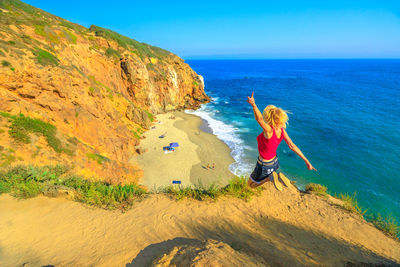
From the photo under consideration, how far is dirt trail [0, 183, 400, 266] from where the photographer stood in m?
4.37

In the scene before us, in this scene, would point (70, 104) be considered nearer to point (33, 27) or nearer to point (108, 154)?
point (108, 154)

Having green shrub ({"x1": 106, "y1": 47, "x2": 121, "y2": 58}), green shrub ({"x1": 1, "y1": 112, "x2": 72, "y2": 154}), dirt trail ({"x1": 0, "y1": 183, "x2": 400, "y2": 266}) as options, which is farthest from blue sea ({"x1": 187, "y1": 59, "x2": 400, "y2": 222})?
green shrub ({"x1": 106, "y1": 47, "x2": 121, "y2": 58})

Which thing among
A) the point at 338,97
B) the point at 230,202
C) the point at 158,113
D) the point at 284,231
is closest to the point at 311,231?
the point at 284,231

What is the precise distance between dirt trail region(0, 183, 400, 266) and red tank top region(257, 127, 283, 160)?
2.24 meters

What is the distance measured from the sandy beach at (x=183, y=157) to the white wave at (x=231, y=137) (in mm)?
854

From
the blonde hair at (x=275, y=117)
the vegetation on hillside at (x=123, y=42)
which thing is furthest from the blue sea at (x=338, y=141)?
the vegetation on hillside at (x=123, y=42)

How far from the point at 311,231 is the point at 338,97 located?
60.4 meters

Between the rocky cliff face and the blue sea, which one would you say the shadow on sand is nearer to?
the blue sea

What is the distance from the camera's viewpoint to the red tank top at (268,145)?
4087 mm

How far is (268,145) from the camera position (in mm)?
4215

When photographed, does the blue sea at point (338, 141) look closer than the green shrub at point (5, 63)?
No

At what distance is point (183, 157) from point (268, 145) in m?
19.8

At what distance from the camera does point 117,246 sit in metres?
4.73

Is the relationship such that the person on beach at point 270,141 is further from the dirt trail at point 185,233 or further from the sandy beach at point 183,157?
the sandy beach at point 183,157
